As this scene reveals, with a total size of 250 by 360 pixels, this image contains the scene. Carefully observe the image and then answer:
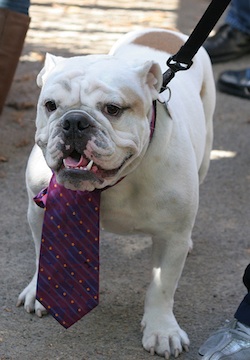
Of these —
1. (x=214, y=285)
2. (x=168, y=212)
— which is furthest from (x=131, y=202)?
(x=214, y=285)

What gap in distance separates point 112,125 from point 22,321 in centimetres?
111

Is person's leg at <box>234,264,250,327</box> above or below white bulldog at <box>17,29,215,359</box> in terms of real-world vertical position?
below

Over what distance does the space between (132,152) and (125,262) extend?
4.09 ft

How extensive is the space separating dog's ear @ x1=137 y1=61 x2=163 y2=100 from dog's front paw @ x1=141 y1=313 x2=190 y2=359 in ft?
3.21

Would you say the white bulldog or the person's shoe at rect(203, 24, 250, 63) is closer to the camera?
the white bulldog

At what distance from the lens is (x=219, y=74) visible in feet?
22.5

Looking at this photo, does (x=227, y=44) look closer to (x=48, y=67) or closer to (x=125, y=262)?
(x=125, y=262)

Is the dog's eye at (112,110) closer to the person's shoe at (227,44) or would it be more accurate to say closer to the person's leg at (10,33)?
the person's leg at (10,33)

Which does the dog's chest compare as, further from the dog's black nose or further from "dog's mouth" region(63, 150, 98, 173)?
the dog's black nose

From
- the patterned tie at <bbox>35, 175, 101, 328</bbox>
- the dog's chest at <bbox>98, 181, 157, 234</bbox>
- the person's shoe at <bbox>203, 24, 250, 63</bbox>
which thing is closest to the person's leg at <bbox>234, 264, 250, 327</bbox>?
the dog's chest at <bbox>98, 181, 157, 234</bbox>

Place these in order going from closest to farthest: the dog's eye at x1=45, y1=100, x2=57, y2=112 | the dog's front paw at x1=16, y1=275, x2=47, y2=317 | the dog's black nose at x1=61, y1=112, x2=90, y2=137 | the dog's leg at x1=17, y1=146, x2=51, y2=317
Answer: the dog's black nose at x1=61, y1=112, x2=90, y2=137 < the dog's eye at x1=45, y1=100, x2=57, y2=112 < the dog's leg at x1=17, y1=146, x2=51, y2=317 < the dog's front paw at x1=16, y1=275, x2=47, y2=317

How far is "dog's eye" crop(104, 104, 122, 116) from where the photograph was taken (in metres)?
2.95

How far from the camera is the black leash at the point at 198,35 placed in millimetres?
3305

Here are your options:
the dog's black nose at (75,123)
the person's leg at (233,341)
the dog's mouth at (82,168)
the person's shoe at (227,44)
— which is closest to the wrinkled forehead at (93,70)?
the dog's black nose at (75,123)
